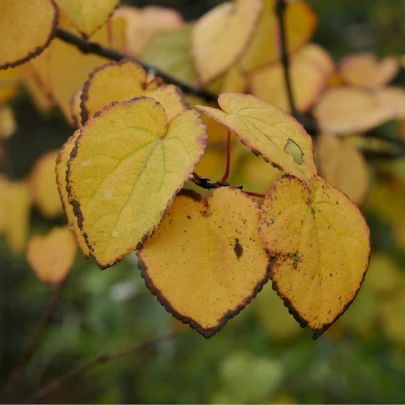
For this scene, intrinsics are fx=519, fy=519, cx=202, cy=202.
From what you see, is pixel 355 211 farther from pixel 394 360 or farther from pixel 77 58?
pixel 394 360

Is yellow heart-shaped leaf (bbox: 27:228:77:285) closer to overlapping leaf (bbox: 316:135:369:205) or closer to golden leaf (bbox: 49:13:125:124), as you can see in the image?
golden leaf (bbox: 49:13:125:124)

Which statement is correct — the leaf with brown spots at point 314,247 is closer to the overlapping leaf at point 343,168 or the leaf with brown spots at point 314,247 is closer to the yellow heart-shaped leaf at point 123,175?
the yellow heart-shaped leaf at point 123,175

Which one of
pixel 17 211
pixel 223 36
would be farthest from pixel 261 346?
pixel 223 36

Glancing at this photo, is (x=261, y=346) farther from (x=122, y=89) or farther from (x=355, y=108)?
(x=122, y=89)

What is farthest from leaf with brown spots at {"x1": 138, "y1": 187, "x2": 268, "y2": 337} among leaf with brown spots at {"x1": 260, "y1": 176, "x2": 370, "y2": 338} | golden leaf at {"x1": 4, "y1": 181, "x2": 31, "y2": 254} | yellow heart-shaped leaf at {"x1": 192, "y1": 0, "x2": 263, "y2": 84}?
golden leaf at {"x1": 4, "y1": 181, "x2": 31, "y2": 254}

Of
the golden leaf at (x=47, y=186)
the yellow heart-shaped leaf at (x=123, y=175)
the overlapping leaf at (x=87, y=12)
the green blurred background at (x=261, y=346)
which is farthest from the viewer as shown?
the green blurred background at (x=261, y=346)

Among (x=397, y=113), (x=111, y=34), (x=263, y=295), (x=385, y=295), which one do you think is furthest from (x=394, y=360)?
(x=111, y=34)

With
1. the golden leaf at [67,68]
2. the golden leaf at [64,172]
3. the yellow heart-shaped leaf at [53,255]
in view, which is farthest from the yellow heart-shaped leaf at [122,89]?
the yellow heart-shaped leaf at [53,255]
